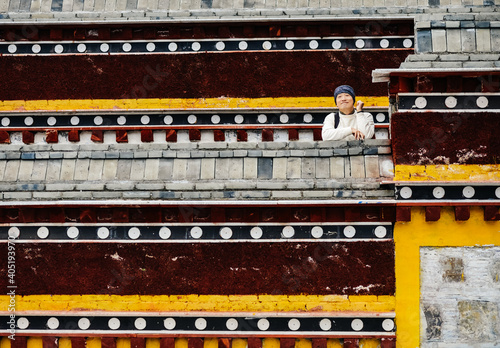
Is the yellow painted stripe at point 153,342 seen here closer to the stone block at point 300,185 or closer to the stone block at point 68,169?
the stone block at point 68,169

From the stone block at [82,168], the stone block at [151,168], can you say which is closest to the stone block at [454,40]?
the stone block at [151,168]

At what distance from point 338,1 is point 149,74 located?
364 centimetres

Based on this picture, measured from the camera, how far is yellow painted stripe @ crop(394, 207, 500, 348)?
8.57 m

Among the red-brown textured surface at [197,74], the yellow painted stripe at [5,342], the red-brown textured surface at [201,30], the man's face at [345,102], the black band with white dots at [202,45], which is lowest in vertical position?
the yellow painted stripe at [5,342]

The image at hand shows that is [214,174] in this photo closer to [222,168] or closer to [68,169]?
[222,168]

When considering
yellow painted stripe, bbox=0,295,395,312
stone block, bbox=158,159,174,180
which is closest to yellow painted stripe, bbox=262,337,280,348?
yellow painted stripe, bbox=0,295,395,312

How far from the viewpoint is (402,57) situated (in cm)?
1280

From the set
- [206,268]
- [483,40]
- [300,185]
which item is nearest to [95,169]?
[206,268]

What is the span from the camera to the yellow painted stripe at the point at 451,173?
28.1 feet

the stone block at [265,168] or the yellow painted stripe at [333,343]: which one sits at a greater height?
the stone block at [265,168]

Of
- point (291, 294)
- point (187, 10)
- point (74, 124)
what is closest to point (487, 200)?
point (291, 294)

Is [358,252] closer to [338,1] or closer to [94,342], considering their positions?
[94,342]

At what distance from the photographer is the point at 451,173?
859 centimetres

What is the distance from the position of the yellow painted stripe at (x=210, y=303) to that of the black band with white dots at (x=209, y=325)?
0.32 feet
